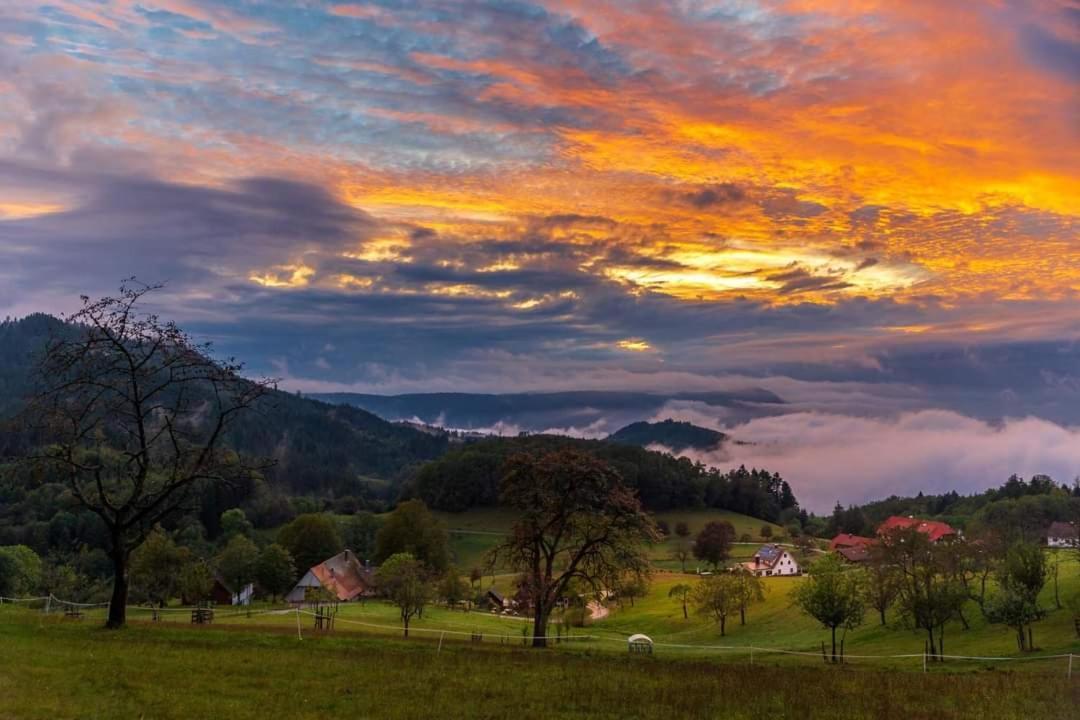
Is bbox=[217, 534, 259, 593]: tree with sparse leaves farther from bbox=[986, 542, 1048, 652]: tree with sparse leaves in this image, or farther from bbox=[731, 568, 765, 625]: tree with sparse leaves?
bbox=[986, 542, 1048, 652]: tree with sparse leaves

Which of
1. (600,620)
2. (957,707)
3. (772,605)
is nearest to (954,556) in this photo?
(772,605)

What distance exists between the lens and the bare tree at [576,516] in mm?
44562

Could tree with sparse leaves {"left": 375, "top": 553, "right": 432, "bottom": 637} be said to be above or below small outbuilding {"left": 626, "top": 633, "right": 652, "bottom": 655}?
above

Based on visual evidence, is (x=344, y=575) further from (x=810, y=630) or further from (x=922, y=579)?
(x=922, y=579)

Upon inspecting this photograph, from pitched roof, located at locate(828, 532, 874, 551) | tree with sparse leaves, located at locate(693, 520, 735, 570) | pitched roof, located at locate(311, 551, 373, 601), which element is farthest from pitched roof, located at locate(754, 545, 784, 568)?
pitched roof, located at locate(311, 551, 373, 601)

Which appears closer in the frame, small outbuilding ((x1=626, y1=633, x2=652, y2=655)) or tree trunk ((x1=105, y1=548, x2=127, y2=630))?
tree trunk ((x1=105, y1=548, x2=127, y2=630))

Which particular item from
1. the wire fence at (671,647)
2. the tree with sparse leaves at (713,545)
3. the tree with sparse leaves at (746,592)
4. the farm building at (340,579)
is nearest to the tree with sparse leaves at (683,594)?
the tree with sparse leaves at (746,592)

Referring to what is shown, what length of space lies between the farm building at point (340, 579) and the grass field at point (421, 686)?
85.9 metres

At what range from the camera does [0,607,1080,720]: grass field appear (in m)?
20.2

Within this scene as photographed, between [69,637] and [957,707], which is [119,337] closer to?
[69,637]

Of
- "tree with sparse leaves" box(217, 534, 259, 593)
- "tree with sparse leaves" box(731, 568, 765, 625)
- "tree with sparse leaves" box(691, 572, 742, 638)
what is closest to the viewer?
"tree with sparse leaves" box(691, 572, 742, 638)

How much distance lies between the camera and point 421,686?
23.3 metres

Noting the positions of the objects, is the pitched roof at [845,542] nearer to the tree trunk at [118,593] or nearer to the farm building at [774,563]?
the farm building at [774,563]

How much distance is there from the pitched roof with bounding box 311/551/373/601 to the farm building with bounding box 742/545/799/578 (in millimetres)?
68780
